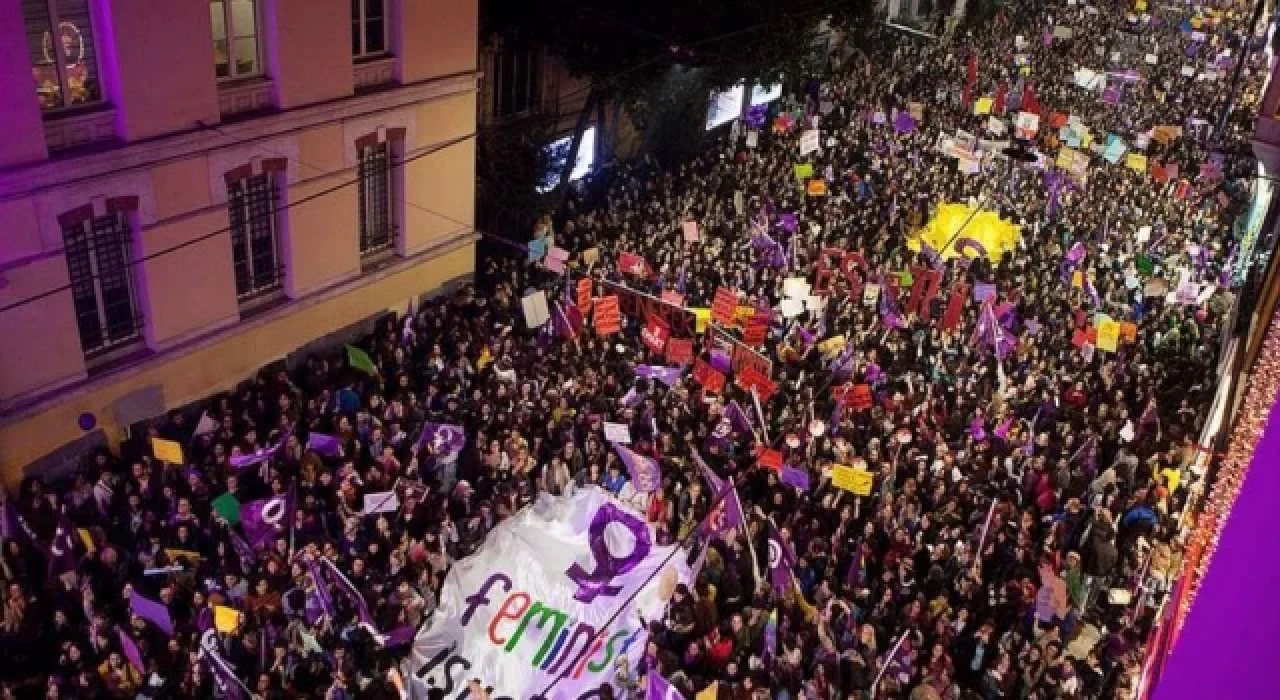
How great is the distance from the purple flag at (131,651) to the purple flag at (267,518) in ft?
6.24

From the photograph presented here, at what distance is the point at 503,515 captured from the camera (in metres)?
14.3

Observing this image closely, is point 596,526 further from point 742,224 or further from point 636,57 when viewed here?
point 636,57

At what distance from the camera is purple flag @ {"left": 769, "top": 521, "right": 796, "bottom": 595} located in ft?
41.6

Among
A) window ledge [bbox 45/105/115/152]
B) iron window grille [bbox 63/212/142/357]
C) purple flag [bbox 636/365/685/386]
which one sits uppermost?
window ledge [bbox 45/105/115/152]

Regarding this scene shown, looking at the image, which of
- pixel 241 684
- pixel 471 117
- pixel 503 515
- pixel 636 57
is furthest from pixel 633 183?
pixel 241 684

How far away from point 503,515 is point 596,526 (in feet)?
4.21

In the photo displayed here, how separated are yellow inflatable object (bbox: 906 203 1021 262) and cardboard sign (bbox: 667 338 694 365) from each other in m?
8.70

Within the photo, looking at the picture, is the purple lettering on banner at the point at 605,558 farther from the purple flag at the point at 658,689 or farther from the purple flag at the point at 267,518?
the purple flag at the point at 267,518

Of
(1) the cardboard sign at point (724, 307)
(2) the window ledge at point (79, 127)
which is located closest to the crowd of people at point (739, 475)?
(1) the cardboard sign at point (724, 307)

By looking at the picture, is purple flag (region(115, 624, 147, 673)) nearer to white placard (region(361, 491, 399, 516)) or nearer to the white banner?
the white banner

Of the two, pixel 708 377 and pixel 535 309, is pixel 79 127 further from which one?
pixel 708 377

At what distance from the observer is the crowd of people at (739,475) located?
11797mm

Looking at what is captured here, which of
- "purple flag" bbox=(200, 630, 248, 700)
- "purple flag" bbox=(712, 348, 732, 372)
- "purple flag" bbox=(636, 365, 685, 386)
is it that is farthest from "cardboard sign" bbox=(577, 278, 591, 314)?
"purple flag" bbox=(200, 630, 248, 700)

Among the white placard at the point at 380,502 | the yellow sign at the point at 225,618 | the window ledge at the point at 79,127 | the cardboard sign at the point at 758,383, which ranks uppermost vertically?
the window ledge at the point at 79,127
